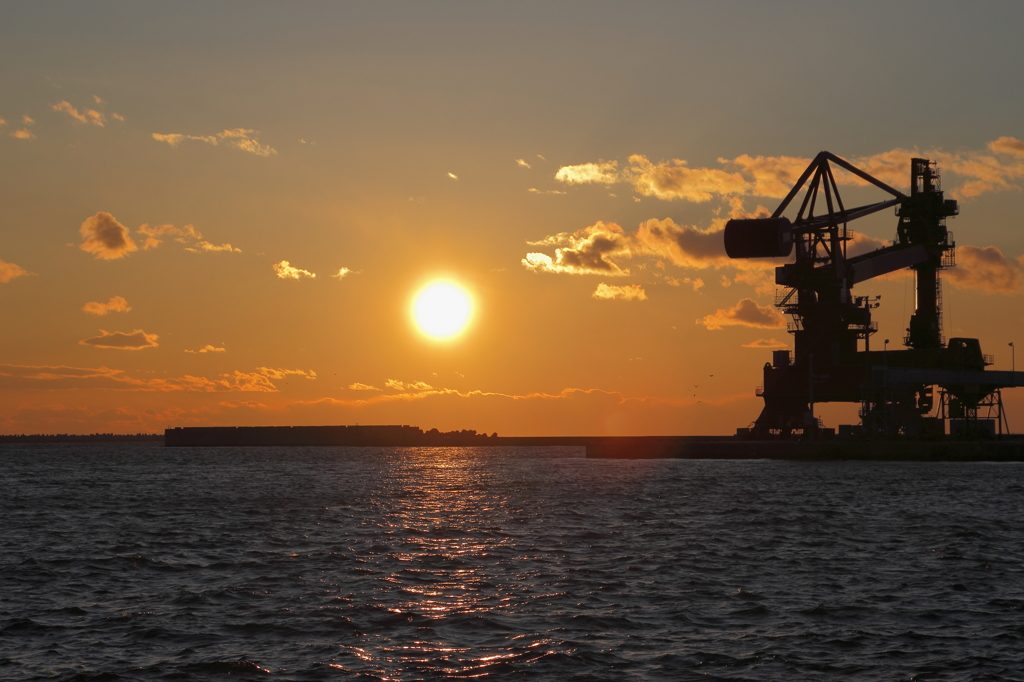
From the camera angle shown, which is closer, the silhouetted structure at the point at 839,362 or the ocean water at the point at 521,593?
the ocean water at the point at 521,593

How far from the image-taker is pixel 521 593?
82.7 feet

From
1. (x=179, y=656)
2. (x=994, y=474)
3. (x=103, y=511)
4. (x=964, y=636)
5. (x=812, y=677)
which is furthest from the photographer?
(x=994, y=474)

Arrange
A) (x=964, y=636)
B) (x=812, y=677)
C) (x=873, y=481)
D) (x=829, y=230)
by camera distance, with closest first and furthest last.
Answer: (x=812, y=677), (x=964, y=636), (x=873, y=481), (x=829, y=230)

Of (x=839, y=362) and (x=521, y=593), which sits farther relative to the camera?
(x=839, y=362)

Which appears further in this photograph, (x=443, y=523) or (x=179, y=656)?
(x=443, y=523)

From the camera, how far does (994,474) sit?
279 ft

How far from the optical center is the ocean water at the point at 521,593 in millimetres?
18156

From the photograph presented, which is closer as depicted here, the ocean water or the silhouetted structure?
the ocean water

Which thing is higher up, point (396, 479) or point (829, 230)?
point (829, 230)

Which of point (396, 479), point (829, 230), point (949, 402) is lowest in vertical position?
point (396, 479)

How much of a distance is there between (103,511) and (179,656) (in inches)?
1542

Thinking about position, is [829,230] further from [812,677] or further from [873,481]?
[812,677]

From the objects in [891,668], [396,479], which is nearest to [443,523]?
[891,668]

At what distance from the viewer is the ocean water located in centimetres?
1816
